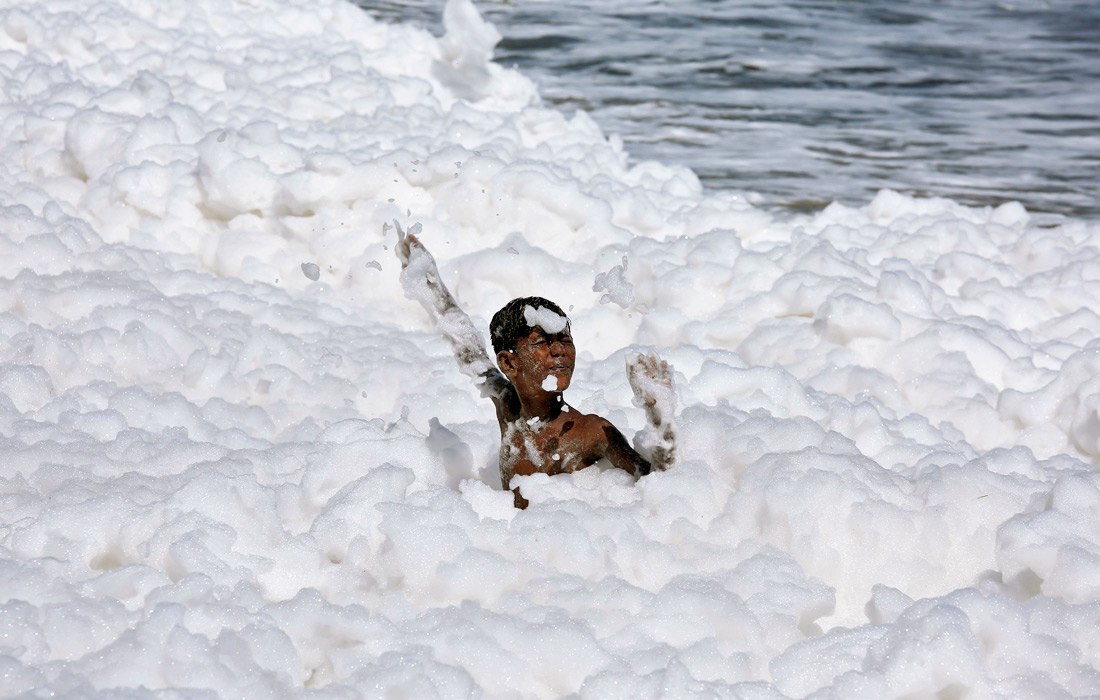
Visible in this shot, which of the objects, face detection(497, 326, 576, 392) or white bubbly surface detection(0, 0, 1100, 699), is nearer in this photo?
white bubbly surface detection(0, 0, 1100, 699)

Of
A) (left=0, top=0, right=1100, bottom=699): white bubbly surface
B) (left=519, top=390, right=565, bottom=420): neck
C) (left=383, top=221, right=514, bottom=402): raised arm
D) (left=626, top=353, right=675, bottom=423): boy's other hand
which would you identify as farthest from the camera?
(left=383, top=221, right=514, bottom=402): raised arm

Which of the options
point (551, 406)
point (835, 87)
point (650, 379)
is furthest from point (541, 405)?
point (835, 87)

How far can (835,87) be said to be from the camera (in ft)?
26.2

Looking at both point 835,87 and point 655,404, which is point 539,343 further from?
point 835,87

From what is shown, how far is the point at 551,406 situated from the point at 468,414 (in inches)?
21.4

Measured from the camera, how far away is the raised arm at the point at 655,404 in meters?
2.46

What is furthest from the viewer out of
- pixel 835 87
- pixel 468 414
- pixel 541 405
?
pixel 835 87

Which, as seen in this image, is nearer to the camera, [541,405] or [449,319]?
[541,405]

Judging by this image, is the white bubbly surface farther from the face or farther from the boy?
the face

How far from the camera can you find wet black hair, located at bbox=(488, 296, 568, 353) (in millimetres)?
2529

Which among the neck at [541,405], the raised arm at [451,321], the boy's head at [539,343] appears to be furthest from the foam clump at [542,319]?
the raised arm at [451,321]

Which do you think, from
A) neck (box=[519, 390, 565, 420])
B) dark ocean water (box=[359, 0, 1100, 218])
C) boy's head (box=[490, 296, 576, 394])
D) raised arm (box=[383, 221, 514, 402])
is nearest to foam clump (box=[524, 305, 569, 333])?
boy's head (box=[490, 296, 576, 394])

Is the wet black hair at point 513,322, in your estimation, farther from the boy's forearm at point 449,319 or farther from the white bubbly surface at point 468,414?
the white bubbly surface at point 468,414

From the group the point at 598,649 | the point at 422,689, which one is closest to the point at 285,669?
the point at 422,689
